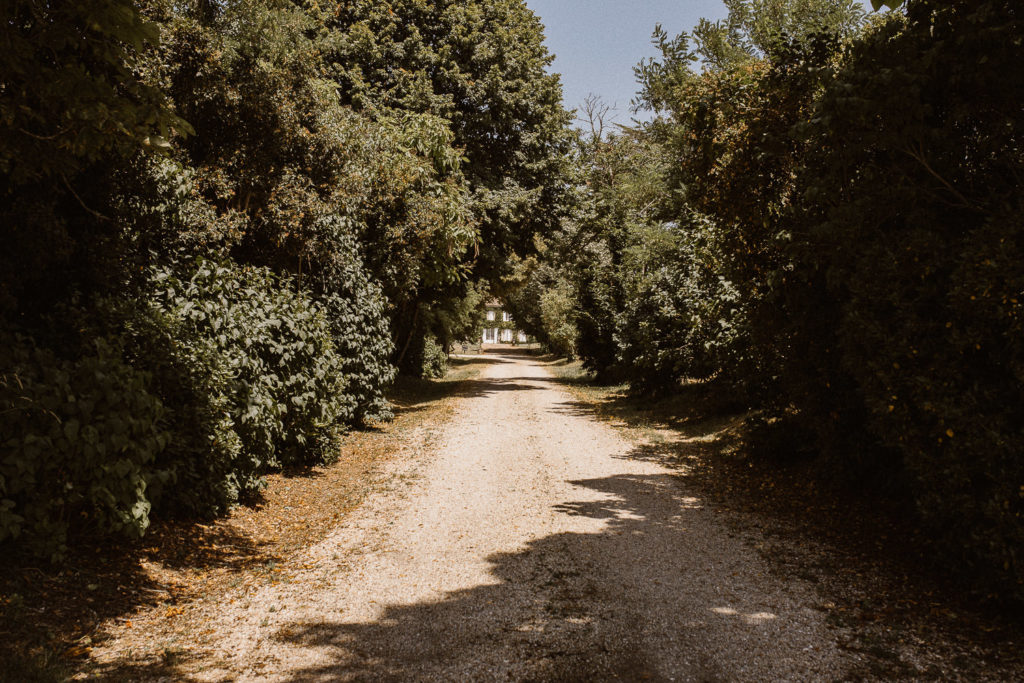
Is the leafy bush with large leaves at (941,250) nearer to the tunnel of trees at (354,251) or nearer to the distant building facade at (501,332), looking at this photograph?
the tunnel of trees at (354,251)

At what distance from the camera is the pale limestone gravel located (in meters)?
3.97

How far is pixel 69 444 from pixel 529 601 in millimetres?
3860

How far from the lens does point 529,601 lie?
494 centimetres

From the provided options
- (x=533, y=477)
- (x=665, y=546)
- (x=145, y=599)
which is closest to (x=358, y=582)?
(x=145, y=599)

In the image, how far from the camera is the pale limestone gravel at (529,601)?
397 centimetres

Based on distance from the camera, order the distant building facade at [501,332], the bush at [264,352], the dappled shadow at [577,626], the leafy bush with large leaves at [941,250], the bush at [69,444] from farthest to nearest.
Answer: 1. the distant building facade at [501,332]
2. the bush at [264,352]
3. the bush at [69,444]
4. the leafy bush with large leaves at [941,250]
5. the dappled shadow at [577,626]

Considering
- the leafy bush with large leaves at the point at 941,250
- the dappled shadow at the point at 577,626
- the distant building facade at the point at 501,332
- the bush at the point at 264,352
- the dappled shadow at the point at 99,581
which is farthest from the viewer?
the distant building facade at the point at 501,332

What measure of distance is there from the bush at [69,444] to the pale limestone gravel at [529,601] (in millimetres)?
1340

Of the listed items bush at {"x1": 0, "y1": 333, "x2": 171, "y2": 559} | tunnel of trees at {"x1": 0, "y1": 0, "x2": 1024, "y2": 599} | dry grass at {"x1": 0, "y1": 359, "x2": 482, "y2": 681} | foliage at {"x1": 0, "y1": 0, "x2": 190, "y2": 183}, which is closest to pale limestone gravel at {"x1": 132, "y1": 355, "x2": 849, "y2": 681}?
dry grass at {"x1": 0, "y1": 359, "x2": 482, "y2": 681}

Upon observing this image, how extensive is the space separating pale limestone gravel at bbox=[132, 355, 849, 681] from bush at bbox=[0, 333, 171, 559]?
→ 1.34 m

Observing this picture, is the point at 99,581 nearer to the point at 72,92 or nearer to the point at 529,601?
the point at 529,601

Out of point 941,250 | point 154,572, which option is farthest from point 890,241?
point 154,572

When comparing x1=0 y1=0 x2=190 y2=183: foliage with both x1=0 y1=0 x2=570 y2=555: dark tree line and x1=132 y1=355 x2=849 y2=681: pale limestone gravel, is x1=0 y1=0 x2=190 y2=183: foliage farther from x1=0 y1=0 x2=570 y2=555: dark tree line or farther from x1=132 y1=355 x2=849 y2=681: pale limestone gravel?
x1=132 y1=355 x2=849 y2=681: pale limestone gravel

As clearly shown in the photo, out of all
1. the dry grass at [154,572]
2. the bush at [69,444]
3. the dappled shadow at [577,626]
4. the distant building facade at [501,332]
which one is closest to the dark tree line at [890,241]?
the dappled shadow at [577,626]
